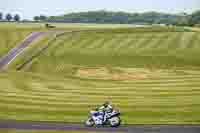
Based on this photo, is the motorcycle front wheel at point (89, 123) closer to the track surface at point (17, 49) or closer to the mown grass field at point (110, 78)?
the mown grass field at point (110, 78)

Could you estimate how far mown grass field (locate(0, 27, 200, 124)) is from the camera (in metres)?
47.5

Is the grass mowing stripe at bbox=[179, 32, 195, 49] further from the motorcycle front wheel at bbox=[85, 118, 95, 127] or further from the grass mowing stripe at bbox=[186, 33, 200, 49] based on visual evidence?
the motorcycle front wheel at bbox=[85, 118, 95, 127]

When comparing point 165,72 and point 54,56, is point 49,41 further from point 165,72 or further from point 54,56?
point 165,72

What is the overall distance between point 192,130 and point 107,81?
92.3 feet

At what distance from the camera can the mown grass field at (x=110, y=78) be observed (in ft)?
156

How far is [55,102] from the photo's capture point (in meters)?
52.2

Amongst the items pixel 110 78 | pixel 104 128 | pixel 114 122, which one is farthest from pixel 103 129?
pixel 110 78

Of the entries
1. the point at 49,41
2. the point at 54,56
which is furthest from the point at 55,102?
the point at 49,41

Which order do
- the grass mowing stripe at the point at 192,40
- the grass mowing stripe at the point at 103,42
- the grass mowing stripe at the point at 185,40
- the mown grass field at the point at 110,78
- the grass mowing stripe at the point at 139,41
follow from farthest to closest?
the grass mowing stripe at the point at 185,40, the grass mowing stripe at the point at 192,40, the grass mowing stripe at the point at 103,42, the grass mowing stripe at the point at 139,41, the mown grass field at the point at 110,78

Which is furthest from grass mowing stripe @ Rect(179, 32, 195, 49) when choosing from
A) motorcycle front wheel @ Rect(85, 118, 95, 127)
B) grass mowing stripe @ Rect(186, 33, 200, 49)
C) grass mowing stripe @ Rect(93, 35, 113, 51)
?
motorcycle front wheel @ Rect(85, 118, 95, 127)

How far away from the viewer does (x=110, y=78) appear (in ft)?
224

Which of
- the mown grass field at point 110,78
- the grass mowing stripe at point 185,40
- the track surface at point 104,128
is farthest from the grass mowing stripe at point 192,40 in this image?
the track surface at point 104,128

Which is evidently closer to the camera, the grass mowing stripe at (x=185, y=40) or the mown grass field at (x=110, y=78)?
the mown grass field at (x=110, y=78)

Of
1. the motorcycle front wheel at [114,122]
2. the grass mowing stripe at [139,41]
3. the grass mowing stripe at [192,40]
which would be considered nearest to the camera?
the motorcycle front wheel at [114,122]
